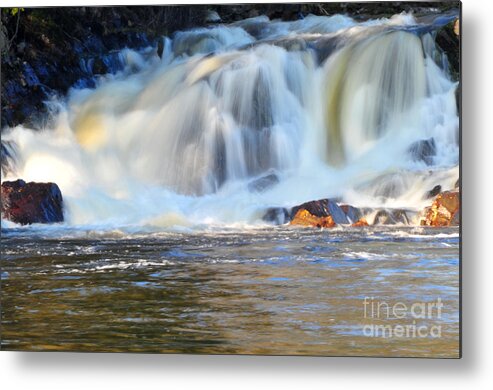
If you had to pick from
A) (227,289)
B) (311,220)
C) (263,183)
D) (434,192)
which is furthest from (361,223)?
(227,289)

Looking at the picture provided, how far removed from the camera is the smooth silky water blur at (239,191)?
4.42 meters

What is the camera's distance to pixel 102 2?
4.62 meters

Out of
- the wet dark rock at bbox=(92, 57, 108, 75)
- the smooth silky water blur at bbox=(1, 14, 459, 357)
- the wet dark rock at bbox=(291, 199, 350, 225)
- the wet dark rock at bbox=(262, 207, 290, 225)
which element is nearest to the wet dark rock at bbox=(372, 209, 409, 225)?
the smooth silky water blur at bbox=(1, 14, 459, 357)

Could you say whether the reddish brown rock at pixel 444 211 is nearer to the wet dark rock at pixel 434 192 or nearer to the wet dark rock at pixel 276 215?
the wet dark rock at pixel 434 192

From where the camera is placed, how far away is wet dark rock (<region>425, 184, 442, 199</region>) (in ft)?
14.5

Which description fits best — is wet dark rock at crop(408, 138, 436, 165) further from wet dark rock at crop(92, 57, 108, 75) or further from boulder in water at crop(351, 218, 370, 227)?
wet dark rock at crop(92, 57, 108, 75)

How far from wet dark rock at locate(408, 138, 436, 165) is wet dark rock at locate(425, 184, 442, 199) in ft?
0.38

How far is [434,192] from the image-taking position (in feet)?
14.5

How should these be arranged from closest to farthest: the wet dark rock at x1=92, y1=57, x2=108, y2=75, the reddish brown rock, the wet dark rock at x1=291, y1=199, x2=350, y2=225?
1. the reddish brown rock
2. the wet dark rock at x1=291, y1=199, x2=350, y2=225
3. the wet dark rock at x1=92, y1=57, x2=108, y2=75

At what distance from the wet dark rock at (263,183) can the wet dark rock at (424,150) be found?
0.64 m

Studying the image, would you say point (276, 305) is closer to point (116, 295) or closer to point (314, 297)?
point (314, 297)

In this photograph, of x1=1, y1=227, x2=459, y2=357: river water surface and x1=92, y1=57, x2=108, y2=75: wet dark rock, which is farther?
x1=92, y1=57, x2=108, y2=75: wet dark rock

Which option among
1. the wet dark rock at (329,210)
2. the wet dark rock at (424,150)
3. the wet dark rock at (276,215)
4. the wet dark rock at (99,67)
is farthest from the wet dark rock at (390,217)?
the wet dark rock at (99,67)

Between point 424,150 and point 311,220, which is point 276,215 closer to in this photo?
point 311,220
